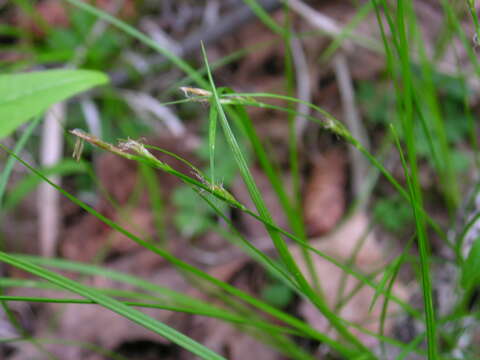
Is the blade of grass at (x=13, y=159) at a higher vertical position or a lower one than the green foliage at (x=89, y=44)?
lower

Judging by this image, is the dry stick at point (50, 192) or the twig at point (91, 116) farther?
the twig at point (91, 116)

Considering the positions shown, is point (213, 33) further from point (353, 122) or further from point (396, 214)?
point (396, 214)

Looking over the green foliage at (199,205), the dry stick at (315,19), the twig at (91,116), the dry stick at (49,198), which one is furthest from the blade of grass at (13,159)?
the dry stick at (315,19)

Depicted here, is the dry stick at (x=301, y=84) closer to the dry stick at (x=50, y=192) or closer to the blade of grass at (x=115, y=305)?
the dry stick at (x=50, y=192)

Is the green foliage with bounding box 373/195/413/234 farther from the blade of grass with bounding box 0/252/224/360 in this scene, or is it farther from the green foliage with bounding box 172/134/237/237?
the blade of grass with bounding box 0/252/224/360

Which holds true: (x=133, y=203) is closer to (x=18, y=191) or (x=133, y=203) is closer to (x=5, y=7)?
(x=18, y=191)

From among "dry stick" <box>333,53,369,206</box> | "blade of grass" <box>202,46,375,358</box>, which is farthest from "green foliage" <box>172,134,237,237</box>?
"blade of grass" <box>202,46,375,358</box>

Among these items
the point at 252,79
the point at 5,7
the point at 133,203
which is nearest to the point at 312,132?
the point at 252,79

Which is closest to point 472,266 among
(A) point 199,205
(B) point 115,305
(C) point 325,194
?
(B) point 115,305

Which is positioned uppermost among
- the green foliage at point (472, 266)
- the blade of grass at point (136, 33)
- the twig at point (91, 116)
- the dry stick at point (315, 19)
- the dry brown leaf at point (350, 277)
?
the dry stick at point (315, 19)
